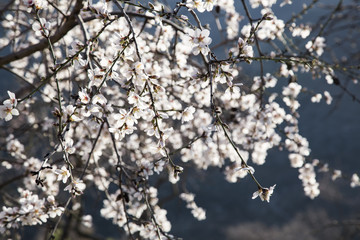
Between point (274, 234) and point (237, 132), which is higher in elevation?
point (274, 234)

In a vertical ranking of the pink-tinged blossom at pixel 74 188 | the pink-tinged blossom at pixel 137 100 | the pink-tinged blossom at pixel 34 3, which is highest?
the pink-tinged blossom at pixel 34 3

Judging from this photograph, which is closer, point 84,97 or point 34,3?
point 84,97

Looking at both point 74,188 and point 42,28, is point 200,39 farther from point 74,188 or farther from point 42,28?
point 74,188

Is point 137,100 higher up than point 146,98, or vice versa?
point 146,98

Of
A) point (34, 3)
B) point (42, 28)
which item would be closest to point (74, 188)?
point (42, 28)

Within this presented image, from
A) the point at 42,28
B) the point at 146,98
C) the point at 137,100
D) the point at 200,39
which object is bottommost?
the point at 137,100

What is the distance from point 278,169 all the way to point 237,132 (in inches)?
393

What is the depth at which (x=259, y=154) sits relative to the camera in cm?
379

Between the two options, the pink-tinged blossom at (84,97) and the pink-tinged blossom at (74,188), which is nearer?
the pink-tinged blossom at (84,97)

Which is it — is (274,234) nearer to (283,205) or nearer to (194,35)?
(283,205)

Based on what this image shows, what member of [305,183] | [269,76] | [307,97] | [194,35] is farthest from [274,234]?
[194,35]

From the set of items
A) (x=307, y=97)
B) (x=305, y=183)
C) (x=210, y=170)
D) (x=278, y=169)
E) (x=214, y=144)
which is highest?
(x=307, y=97)

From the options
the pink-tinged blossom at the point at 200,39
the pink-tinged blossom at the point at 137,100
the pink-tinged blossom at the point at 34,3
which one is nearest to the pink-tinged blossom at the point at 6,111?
the pink-tinged blossom at the point at 34,3

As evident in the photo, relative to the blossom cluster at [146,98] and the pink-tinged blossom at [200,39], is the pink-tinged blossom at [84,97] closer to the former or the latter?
the blossom cluster at [146,98]
